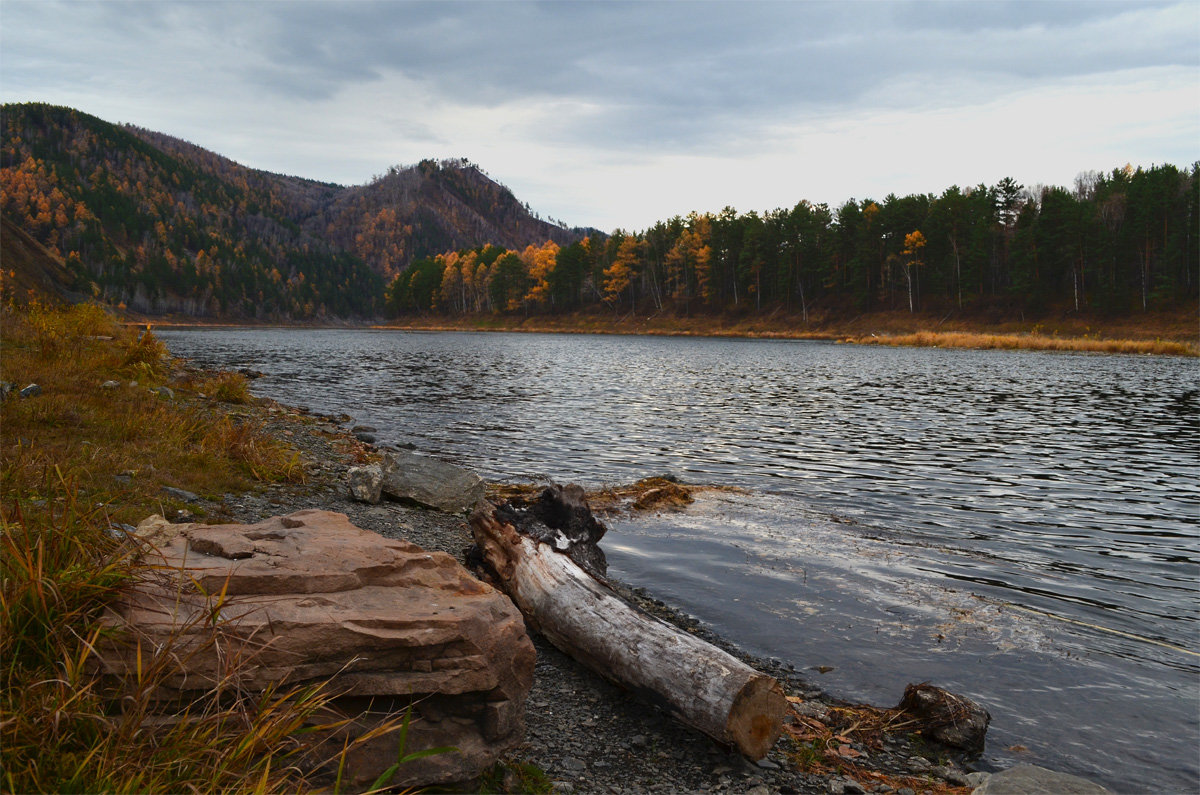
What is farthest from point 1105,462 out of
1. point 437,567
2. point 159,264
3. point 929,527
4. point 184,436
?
point 159,264

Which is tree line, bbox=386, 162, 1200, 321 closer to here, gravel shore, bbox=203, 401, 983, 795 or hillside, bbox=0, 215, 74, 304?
hillside, bbox=0, 215, 74, 304

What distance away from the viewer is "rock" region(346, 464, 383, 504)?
40.1 feet

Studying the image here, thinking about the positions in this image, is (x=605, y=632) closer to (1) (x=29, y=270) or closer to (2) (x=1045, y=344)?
(1) (x=29, y=270)

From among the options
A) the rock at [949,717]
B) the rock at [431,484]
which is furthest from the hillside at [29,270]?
the rock at [949,717]

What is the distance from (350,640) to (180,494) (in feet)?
21.5

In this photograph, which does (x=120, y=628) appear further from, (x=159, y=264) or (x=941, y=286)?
(x=159, y=264)

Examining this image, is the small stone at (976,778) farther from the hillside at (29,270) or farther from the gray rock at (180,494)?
the hillside at (29,270)

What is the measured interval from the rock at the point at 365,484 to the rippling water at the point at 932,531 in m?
4.39

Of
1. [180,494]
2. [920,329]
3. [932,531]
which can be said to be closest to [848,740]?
[932,531]

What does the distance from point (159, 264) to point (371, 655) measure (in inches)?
8453

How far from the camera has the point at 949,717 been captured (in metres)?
6.19

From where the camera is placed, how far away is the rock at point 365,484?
1222 cm

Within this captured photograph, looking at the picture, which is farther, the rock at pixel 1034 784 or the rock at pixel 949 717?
the rock at pixel 949 717

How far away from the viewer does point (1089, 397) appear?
33062 millimetres
